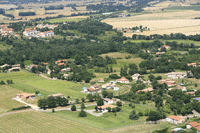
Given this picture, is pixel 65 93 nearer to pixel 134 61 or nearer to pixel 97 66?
pixel 97 66

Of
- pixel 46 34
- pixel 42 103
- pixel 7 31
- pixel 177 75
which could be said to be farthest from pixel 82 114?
pixel 7 31

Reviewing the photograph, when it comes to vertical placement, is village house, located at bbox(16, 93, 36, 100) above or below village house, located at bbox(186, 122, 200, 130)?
above

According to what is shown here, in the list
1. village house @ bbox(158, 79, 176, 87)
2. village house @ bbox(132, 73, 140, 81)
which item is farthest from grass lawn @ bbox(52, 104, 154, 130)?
village house @ bbox(132, 73, 140, 81)

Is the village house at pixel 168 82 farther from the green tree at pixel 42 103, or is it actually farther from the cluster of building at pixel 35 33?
the cluster of building at pixel 35 33

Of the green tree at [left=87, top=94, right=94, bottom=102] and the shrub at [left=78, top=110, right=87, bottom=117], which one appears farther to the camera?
the green tree at [left=87, top=94, right=94, bottom=102]

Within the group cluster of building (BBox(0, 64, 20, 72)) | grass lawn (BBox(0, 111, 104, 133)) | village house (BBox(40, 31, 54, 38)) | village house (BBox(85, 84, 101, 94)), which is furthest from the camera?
village house (BBox(40, 31, 54, 38))

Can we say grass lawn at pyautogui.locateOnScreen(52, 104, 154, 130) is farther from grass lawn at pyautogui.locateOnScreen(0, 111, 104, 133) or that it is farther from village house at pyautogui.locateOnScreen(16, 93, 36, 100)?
village house at pyautogui.locateOnScreen(16, 93, 36, 100)

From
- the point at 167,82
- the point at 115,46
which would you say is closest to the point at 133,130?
the point at 167,82

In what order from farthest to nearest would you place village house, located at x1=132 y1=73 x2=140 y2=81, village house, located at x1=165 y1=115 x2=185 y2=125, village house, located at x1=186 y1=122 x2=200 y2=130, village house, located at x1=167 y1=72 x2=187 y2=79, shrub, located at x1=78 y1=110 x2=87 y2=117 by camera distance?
1. village house, located at x1=132 y1=73 x2=140 y2=81
2. village house, located at x1=167 y1=72 x2=187 y2=79
3. shrub, located at x1=78 y1=110 x2=87 y2=117
4. village house, located at x1=165 y1=115 x2=185 y2=125
5. village house, located at x1=186 y1=122 x2=200 y2=130
